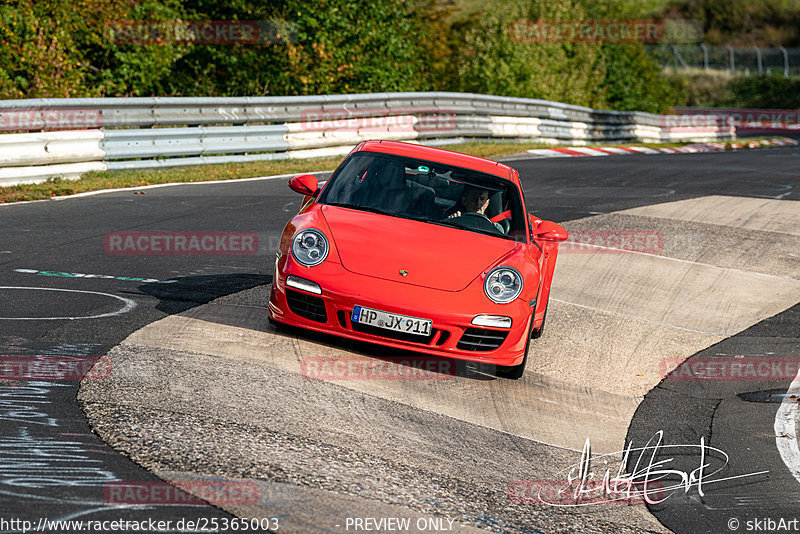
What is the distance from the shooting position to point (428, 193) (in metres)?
7.20

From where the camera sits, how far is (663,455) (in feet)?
18.4

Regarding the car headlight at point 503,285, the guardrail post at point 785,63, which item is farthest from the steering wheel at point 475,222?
the guardrail post at point 785,63

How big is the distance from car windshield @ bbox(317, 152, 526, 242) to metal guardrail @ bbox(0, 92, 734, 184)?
682 centimetres

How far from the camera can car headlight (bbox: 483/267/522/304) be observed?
20.7 feet

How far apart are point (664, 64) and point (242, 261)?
56.8 meters

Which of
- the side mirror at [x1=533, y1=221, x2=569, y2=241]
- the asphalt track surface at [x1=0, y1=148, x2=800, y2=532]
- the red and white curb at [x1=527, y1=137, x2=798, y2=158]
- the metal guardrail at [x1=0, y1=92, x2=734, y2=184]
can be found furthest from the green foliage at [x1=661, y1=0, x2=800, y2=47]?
the side mirror at [x1=533, y1=221, x2=569, y2=241]

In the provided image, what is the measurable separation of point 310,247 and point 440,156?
5.62 ft

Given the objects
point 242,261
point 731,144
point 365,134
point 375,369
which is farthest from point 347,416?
point 731,144

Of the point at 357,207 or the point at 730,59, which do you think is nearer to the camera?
the point at 357,207

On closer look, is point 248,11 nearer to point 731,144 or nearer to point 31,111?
point 31,111

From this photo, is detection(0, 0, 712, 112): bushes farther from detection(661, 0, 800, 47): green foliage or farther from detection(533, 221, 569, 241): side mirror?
detection(661, 0, 800, 47): green foliage

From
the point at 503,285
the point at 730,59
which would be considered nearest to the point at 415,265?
the point at 503,285

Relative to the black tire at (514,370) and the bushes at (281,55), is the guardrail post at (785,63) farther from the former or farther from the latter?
the black tire at (514,370)

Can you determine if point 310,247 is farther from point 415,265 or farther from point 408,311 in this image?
point 408,311
